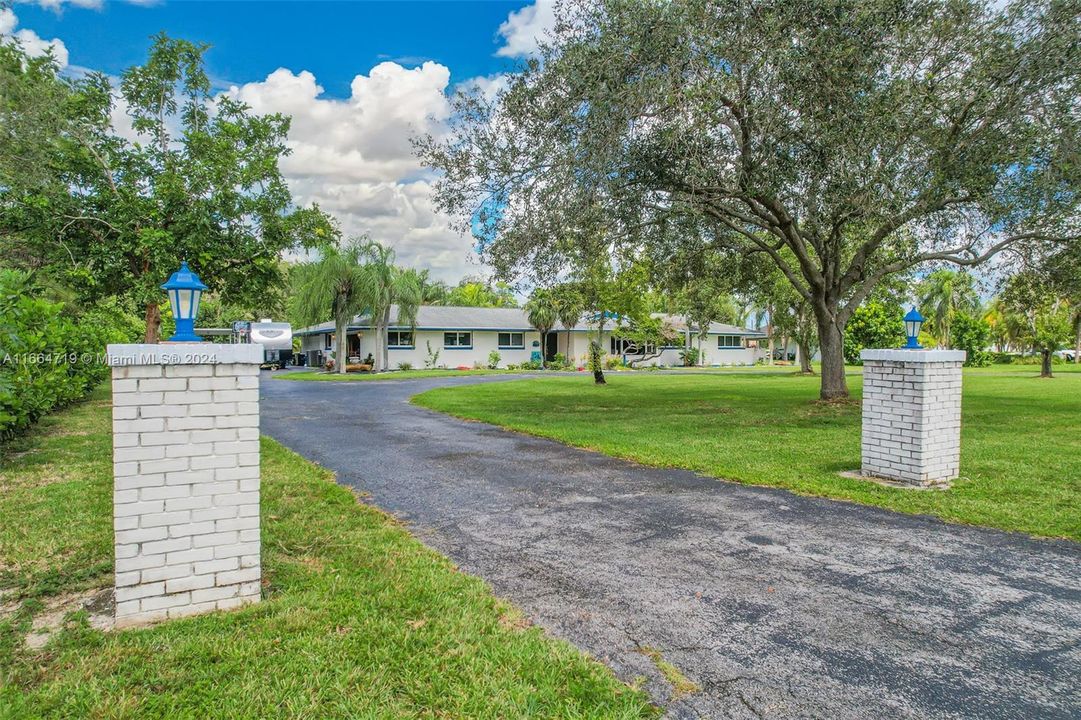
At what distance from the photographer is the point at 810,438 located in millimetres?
9156

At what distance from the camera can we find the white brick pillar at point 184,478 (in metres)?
3.02

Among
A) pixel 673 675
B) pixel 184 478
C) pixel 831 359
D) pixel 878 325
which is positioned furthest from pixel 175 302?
pixel 878 325

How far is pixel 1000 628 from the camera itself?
3.01m

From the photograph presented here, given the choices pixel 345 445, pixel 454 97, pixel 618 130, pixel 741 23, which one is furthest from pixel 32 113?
pixel 741 23

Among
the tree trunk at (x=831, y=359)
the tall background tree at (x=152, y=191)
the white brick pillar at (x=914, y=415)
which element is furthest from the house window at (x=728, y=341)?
the white brick pillar at (x=914, y=415)

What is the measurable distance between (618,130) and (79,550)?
8.19 m

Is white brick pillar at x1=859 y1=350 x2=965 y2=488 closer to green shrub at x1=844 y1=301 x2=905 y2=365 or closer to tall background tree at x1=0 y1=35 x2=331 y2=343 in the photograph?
tall background tree at x1=0 y1=35 x2=331 y2=343

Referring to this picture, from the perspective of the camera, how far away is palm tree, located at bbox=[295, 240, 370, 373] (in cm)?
2788

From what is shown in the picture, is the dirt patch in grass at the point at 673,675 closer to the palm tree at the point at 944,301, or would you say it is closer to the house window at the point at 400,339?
the house window at the point at 400,339

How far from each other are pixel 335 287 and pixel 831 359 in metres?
22.0

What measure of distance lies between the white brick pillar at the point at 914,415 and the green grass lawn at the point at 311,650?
480cm

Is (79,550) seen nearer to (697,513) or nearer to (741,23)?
(697,513)

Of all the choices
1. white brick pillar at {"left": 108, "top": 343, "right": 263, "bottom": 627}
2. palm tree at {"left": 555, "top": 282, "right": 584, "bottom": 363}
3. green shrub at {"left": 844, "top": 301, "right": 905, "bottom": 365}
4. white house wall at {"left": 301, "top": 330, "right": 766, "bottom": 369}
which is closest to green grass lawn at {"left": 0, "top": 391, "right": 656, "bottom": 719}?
white brick pillar at {"left": 108, "top": 343, "right": 263, "bottom": 627}

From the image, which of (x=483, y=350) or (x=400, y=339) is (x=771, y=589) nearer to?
(x=400, y=339)
